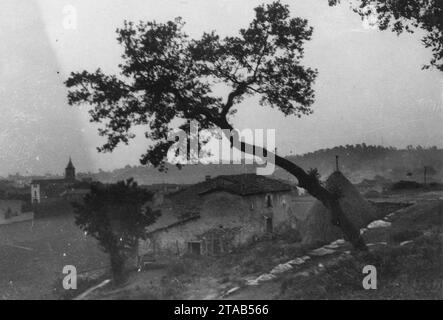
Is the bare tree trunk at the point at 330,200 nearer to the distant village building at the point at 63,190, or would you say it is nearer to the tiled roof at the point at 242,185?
the tiled roof at the point at 242,185

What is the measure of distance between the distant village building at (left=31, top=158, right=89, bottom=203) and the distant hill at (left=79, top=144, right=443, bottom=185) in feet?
25.2

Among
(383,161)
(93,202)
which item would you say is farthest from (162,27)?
(383,161)

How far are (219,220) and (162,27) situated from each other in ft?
44.4

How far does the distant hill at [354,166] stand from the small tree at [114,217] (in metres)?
7.70

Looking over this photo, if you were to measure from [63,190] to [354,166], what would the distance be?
128 ft

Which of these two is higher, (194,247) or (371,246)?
(371,246)

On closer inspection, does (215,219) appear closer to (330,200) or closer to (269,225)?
(269,225)

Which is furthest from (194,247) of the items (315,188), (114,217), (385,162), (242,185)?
(385,162)

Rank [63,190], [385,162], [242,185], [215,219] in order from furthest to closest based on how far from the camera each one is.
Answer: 1. [385,162]
2. [63,190]
3. [242,185]
4. [215,219]

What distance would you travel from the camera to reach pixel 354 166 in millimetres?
54312

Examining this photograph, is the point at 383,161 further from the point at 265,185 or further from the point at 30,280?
the point at 30,280

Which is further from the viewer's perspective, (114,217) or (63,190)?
(63,190)

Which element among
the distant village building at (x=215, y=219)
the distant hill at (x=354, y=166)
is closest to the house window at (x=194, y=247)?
the distant village building at (x=215, y=219)

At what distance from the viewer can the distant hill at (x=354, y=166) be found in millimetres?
30250
